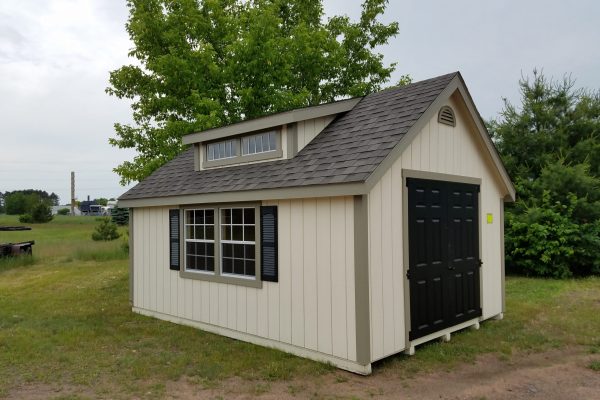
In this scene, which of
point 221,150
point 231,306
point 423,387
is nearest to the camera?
point 423,387

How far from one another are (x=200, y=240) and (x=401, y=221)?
3514 mm

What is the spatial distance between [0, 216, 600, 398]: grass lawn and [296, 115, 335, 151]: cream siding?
321 cm

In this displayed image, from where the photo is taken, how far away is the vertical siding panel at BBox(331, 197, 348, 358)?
5.38 meters

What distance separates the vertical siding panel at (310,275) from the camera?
224 inches

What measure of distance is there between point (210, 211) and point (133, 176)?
25.6 feet

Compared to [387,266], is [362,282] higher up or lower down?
lower down

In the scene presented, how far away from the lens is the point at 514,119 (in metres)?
15.1

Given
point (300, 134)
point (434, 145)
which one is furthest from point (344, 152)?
point (434, 145)

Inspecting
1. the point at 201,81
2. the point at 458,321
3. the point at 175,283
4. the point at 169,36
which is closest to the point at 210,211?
the point at 175,283

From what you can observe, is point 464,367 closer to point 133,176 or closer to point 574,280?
point 574,280

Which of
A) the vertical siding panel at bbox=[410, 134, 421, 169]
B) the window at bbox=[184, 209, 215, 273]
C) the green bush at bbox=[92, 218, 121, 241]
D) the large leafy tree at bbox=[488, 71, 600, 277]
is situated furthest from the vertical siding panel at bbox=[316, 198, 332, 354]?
the green bush at bbox=[92, 218, 121, 241]

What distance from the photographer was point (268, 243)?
628cm

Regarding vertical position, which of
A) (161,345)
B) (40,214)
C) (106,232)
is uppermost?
(40,214)

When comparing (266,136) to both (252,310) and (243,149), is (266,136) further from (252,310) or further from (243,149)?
(252,310)
